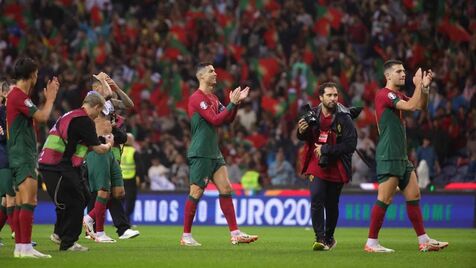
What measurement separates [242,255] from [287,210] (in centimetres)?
1182

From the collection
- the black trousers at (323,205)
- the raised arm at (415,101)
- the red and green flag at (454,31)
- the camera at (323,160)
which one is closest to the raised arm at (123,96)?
the black trousers at (323,205)

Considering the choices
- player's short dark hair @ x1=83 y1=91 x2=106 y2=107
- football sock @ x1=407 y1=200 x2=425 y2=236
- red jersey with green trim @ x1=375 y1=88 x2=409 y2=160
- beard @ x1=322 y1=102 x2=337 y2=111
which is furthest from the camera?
beard @ x1=322 y1=102 x2=337 y2=111

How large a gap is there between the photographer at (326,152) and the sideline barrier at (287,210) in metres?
10.2

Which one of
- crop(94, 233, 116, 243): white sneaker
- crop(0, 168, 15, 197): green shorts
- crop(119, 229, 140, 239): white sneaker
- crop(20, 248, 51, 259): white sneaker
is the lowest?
crop(20, 248, 51, 259): white sneaker

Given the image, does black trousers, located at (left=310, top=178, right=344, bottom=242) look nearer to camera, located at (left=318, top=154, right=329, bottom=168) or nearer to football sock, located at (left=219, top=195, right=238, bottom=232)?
camera, located at (left=318, top=154, right=329, bottom=168)

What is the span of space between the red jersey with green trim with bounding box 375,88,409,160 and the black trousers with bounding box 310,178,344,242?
3.09ft

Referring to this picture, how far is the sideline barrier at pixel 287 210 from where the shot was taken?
24.8 meters

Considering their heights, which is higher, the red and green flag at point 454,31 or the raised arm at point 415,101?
the red and green flag at point 454,31

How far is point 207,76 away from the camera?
16188 millimetres

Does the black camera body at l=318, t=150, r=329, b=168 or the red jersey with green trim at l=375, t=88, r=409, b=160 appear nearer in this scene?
the red jersey with green trim at l=375, t=88, r=409, b=160

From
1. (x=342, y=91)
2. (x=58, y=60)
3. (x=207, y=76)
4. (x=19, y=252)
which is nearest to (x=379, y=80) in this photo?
(x=342, y=91)

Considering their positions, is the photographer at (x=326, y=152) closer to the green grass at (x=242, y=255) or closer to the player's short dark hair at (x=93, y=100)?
the green grass at (x=242, y=255)

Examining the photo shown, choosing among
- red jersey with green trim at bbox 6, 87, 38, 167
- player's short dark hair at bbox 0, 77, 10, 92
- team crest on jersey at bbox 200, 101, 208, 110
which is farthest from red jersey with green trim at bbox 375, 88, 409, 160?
player's short dark hair at bbox 0, 77, 10, 92

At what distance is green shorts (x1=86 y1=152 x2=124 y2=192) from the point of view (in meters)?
17.2
